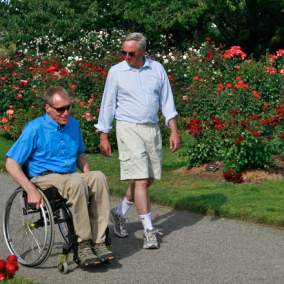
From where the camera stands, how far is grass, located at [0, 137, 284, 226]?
831cm

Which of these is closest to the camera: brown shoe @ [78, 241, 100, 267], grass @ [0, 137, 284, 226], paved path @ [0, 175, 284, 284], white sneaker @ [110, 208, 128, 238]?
paved path @ [0, 175, 284, 284]

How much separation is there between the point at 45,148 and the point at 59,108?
33cm

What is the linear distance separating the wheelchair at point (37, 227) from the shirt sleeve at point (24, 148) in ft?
0.78

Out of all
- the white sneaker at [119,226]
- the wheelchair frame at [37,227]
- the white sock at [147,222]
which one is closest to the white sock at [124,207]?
the white sneaker at [119,226]

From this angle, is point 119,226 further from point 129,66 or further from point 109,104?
point 129,66

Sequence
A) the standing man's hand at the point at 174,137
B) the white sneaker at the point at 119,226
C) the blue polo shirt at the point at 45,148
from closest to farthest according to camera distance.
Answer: the blue polo shirt at the point at 45,148, the standing man's hand at the point at 174,137, the white sneaker at the point at 119,226

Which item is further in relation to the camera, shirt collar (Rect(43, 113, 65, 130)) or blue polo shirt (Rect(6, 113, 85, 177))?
shirt collar (Rect(43, 113, 65, 130))

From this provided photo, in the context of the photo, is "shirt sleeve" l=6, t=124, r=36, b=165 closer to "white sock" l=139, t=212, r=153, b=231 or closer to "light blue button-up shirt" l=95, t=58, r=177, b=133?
"light blue button-up shirt" l=95, t=58, r=177, b=133

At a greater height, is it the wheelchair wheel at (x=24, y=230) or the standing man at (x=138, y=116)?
the standing man at (x=138, y=116)

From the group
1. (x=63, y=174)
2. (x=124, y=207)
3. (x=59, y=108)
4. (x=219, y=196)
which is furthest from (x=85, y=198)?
(x=219, y=196)

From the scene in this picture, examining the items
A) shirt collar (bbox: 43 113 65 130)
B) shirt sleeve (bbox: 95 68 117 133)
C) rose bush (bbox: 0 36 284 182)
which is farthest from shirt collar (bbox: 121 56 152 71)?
rose bush (bbox: 0 36 284 182)

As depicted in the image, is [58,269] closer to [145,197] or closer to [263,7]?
[145,197]

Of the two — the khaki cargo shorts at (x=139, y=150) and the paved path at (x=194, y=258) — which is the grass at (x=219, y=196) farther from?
the khaki cargo shorts at (x=139, y=150)

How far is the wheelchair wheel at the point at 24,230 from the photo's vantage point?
6639 mm
